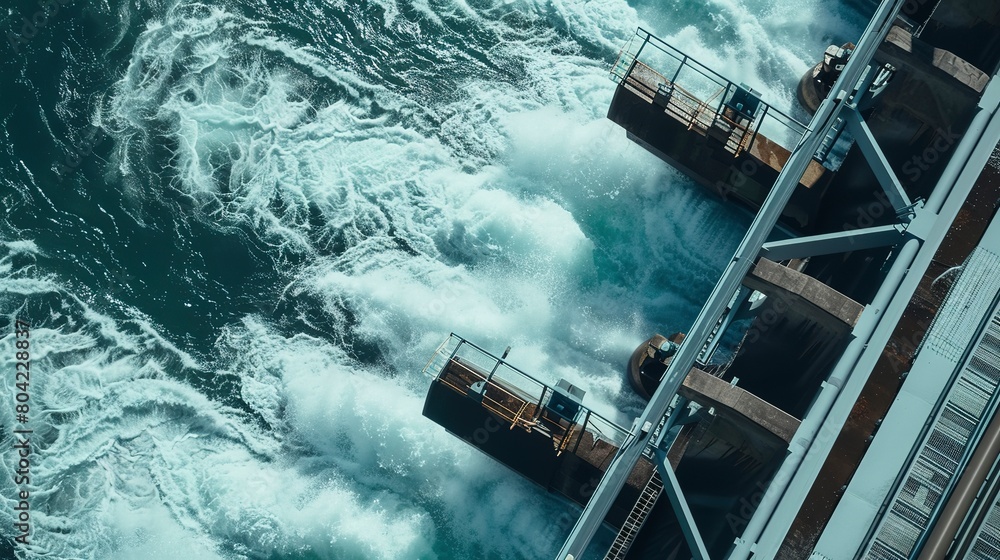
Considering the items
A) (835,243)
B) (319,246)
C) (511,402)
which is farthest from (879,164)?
(319,246)

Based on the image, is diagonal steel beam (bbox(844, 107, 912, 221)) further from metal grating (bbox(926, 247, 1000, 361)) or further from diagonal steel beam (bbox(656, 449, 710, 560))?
diagonal steel beam (bbox(656, 449, 710, 560))

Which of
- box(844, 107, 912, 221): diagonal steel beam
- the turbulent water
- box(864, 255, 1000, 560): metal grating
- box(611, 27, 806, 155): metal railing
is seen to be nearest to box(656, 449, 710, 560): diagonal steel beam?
box(864, 255, 1000, 560): metal grating

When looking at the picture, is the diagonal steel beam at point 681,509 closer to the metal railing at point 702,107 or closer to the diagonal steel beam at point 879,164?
the diagonal steel beam at point 879,164

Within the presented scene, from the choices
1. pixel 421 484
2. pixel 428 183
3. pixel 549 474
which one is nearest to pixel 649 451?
pixel 549 474

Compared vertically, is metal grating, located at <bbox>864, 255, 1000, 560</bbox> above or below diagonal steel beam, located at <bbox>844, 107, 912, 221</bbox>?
below

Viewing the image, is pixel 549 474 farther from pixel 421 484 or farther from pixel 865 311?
pixel 865 311
